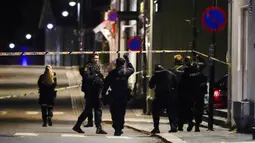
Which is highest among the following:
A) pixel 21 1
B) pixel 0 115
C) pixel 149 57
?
pixel 21 1

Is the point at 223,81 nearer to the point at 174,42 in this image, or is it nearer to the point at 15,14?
the point at 174,42

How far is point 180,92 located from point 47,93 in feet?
14.4

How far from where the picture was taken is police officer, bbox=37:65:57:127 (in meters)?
19.8

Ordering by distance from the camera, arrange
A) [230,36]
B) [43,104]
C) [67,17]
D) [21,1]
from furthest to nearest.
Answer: [21,1]
[67,17]
[43,104]
[230,36]

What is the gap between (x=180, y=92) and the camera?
17.5m

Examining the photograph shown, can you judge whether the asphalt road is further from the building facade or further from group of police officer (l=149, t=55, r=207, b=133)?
the building facade

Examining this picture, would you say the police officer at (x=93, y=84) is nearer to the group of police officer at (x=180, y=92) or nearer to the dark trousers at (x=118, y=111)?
the dark trousers at (x=118, y=111)

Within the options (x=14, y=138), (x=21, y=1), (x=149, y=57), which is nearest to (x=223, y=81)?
(x=149, y=57)

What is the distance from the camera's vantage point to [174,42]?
94.1 ft

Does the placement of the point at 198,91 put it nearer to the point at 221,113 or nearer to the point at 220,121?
the point at 220,121

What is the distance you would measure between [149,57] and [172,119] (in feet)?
30.7

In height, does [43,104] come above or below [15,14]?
below

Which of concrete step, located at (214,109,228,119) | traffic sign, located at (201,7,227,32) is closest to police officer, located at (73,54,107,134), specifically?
traffic sign, located at (201,7,227,32)

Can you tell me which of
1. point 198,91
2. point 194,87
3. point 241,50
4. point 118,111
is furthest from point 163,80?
point 241,50
